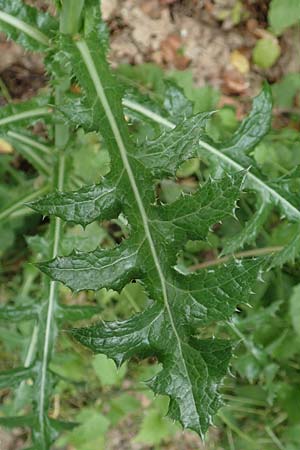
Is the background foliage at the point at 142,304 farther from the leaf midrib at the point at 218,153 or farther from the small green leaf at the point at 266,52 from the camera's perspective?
the leaf midrib at the point at 218,153

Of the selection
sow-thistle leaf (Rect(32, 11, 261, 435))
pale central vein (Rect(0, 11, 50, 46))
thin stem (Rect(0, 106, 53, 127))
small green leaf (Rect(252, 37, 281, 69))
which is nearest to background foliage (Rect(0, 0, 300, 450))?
small green leaf (Rect(252, 37, 281, 69))

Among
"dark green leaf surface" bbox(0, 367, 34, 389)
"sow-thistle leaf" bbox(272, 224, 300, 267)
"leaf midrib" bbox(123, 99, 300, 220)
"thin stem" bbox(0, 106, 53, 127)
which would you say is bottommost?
"dark green leaf surface" bbox(0, 367, 34, 389)

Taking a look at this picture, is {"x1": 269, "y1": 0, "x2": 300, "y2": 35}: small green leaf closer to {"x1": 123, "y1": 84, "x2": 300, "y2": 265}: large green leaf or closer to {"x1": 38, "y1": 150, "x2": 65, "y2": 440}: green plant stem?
{"x1": 123, "y1": 84, "x2": 300, "y2": 265}: large green leaf

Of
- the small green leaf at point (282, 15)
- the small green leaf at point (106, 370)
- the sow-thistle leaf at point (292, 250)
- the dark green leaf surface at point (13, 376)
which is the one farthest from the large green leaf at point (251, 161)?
the small green leaf at point (106, 370)

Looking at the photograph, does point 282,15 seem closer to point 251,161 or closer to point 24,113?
point 251,161

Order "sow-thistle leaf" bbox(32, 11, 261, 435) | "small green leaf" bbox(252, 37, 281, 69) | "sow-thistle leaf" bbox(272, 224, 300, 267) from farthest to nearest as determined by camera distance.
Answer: "small green leaf" bbox(252, 37, 281, 69), "sow-thistle leaf" bbox(272, 224, 300, 267), "sow-thistle leaf" bbox(32, 11, 261, 435)
